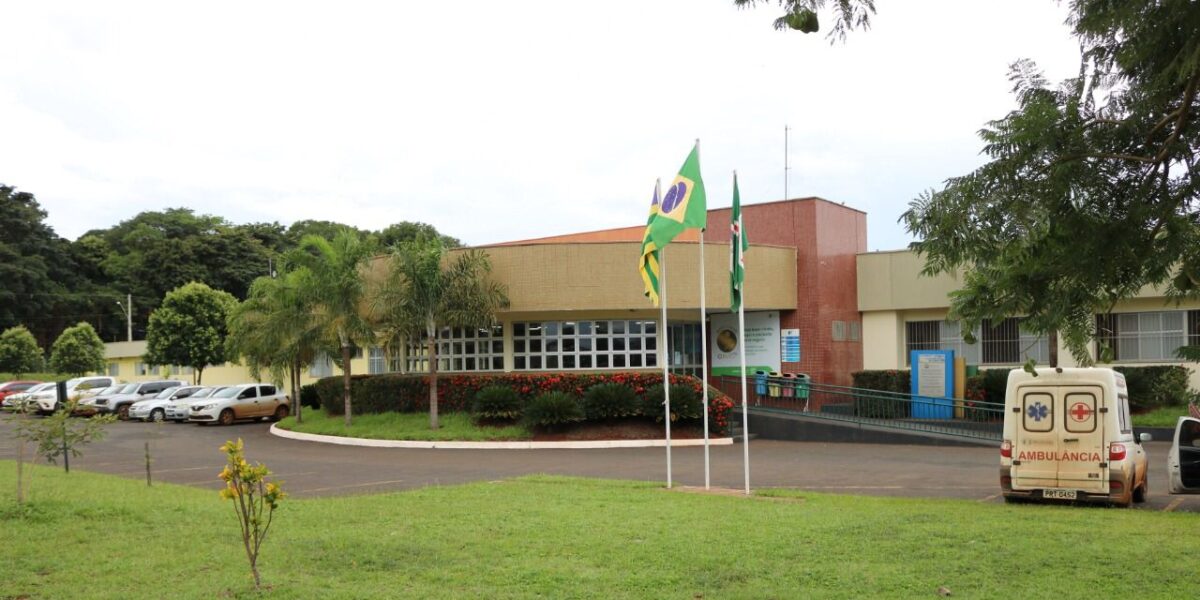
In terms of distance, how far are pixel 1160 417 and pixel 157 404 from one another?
33.0 meters

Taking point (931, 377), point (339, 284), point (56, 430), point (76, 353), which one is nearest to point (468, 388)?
point (339, 284)

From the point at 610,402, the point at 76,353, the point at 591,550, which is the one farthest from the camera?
the point at 76,353

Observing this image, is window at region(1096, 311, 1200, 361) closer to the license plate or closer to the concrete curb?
the concrete curb

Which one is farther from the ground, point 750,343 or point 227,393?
point 750,343

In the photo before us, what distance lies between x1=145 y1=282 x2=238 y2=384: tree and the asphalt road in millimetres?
21904

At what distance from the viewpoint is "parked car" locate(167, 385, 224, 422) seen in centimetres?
3643

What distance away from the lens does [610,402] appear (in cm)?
2438

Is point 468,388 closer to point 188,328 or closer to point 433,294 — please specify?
point 433,294

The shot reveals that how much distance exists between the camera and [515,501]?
1184 centimetres

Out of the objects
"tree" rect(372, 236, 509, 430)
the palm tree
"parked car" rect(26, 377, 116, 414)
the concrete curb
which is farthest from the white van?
"parked car" rect(26, 377, 116, 414)

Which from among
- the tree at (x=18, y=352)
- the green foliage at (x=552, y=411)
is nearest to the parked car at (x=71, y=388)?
the tree at (x=18, y=352)

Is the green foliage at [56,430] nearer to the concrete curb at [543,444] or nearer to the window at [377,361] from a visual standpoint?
the concrete curb at [543,444]

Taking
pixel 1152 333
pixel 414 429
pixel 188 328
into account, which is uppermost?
pixel 188 328

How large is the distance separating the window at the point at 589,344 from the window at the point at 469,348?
0.78 metres
